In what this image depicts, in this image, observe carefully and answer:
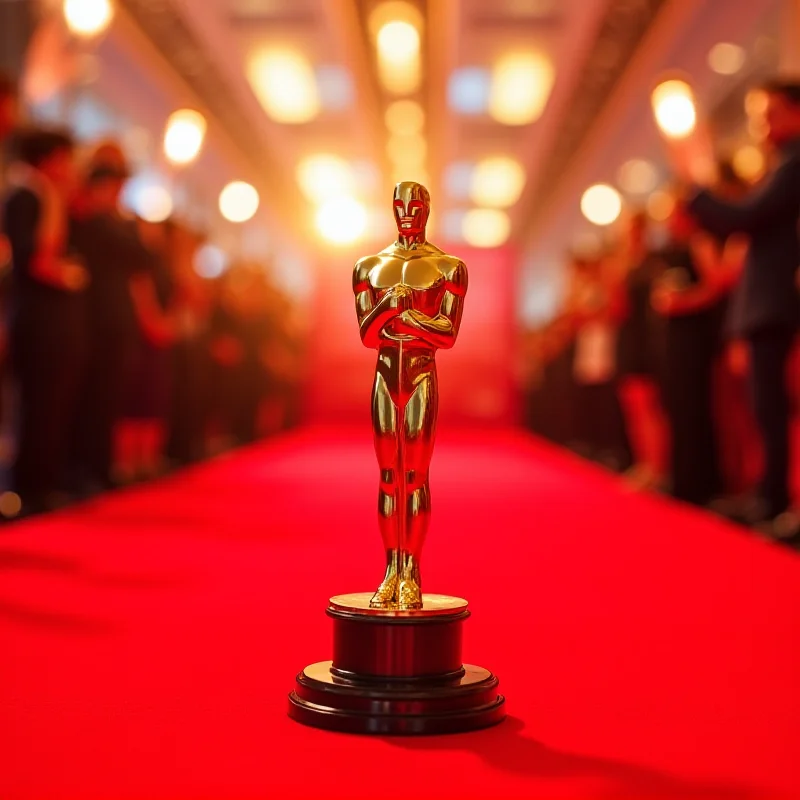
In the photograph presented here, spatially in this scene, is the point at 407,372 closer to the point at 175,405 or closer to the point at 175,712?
the point at 175,712

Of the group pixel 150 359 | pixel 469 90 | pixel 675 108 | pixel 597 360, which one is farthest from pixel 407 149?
pixel 675 108

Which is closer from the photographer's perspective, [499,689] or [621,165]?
[499,689]

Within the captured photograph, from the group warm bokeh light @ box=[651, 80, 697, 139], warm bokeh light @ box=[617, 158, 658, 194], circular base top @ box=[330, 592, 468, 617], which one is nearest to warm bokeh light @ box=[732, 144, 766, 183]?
warm bokeh light @ box=[651, 80, 697, 139]

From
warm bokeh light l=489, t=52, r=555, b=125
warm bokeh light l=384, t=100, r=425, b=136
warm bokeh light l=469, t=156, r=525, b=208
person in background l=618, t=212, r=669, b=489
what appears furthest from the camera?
warm bokeh light l=469, t=156, r=525, b=208

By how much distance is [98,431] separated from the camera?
21.4ft

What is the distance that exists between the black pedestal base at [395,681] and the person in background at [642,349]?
17.4ft

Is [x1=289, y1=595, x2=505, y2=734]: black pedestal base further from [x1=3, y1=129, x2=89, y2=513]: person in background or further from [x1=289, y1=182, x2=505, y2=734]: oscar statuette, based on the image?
[x1=3, y1=129, x2=89, y2=513]: person in background

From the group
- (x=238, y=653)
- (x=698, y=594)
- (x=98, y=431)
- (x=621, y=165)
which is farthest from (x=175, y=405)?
(x=621, y=165)

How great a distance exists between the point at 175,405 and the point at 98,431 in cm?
A: 233

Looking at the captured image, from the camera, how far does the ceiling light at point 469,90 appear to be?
15.4 m

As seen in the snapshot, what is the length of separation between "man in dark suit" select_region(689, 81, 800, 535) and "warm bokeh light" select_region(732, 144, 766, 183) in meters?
1.02

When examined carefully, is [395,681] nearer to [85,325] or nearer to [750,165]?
[85,325]

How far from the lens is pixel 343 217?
998 inches

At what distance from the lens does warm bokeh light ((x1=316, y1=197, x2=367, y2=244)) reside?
78.3ft
